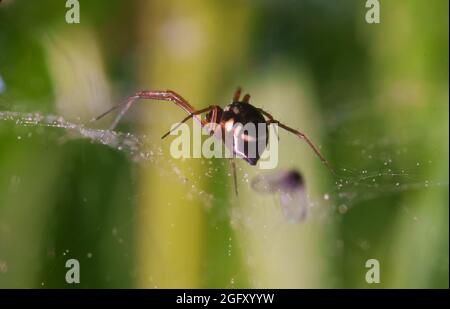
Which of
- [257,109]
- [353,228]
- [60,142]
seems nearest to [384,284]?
[353,228]

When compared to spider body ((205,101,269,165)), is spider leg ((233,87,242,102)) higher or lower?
higher

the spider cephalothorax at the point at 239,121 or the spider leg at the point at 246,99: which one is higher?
the spider leg at the point at 246,99

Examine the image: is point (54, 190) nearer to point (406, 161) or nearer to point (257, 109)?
point (257, 109)

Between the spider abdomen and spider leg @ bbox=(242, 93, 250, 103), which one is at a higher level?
spider leg @ bbox=(242, 93, 250, 103)
